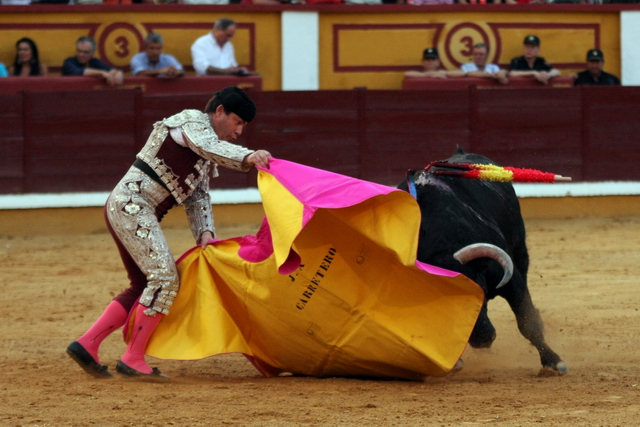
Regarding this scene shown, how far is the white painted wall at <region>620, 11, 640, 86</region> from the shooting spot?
891 centimetres

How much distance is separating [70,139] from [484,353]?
4.63 m

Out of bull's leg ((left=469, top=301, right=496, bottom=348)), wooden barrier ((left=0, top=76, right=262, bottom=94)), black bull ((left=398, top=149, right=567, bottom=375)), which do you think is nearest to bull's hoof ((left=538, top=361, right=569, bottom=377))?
black bull ((left=398, top=149, right=567, bottom=375))

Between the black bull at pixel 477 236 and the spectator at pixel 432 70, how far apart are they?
14.2 ft

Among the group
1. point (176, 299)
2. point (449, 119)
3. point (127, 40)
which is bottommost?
point (176, 299)

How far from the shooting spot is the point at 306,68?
859 cm

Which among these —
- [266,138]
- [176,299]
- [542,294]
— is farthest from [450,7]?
[176,299]

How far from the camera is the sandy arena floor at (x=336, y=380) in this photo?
9.05 ft

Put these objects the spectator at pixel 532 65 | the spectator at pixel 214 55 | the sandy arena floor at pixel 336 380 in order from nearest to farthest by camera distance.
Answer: the sandy arena floor at pixel 336 380
the spectator at pixel 214 55
the spectator at pixel 532 65

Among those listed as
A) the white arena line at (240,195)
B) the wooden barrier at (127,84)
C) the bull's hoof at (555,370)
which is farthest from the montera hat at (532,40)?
the bull's hoof at (555,370)

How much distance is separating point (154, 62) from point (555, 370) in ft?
17.2

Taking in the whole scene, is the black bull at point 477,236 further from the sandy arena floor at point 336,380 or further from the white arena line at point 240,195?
the white arena line at point 240,195

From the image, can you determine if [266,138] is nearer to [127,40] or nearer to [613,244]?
[127,40]

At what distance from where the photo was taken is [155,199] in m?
3.36

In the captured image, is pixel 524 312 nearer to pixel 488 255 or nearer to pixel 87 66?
pixel 488 255
